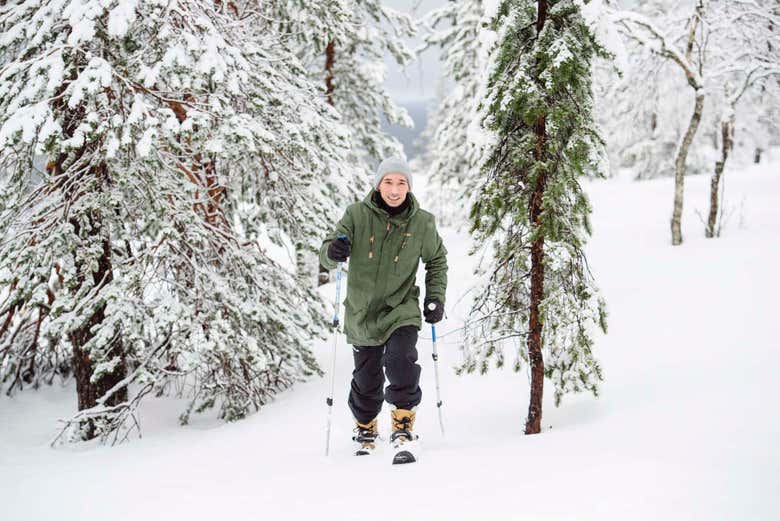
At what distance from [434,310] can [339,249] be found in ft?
2.97

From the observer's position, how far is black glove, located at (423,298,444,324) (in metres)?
4.12

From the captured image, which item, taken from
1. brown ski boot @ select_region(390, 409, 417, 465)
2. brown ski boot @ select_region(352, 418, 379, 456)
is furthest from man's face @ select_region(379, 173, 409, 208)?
Answer: brown ski boot @ select_region(352, 418, 379, 456)

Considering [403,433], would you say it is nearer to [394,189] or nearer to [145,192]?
[394,189]

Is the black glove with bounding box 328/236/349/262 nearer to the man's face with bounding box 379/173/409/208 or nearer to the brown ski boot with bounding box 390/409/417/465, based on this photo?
the man's face with bounding box 379/173/409/208

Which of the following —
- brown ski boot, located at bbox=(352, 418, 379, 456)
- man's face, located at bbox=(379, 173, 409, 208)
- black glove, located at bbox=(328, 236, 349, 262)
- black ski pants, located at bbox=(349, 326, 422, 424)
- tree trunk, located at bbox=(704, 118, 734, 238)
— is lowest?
brown ski boot, located at bbox=(352, 418, 379, 456)

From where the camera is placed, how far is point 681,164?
409 inches

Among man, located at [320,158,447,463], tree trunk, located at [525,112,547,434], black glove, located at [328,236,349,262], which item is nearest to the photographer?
black glove, located at [328,236,349,262]

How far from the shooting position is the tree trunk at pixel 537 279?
4.18 m

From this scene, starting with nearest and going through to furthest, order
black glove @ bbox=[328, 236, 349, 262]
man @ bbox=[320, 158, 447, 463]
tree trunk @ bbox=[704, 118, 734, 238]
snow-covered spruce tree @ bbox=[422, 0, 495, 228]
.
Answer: black glove @ bbox=[328, 236, 349, 262]
man @ bbox=[320, 158, 447, 463]
tree trunk @ bbox=[704, 118, 734, 238]
snow-covered spruce tree @ bbox=[422, 0, 495, 228]

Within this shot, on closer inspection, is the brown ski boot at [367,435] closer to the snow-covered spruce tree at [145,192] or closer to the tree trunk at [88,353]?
the snow-covered spruce tree at [145,192]

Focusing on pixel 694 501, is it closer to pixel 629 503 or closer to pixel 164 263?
pixel 629 503

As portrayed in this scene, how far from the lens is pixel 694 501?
2.57m

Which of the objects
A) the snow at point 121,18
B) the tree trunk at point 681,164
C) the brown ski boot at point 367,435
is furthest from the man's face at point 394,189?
the tree trunk at point 681,164

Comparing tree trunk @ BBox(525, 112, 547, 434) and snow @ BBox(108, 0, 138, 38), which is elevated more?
snow @ BBox(108, 0, 138, 38)
